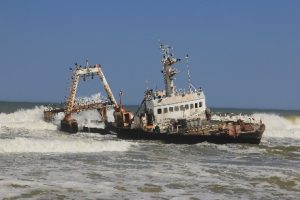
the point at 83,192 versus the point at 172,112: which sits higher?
the point at 172,112

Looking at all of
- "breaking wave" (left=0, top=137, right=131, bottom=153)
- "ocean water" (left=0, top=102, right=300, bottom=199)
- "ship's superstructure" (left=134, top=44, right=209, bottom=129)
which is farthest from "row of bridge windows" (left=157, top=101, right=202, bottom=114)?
"breaking wave" (left=0, top=137, right=131, bottom=153)

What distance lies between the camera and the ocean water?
1589 centimetres

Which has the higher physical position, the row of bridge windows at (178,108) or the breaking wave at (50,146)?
the row of bridge windows at (178,108)

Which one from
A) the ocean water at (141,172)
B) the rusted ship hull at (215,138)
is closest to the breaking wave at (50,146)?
the ocean water at (141,172)

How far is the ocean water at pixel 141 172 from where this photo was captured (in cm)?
1589

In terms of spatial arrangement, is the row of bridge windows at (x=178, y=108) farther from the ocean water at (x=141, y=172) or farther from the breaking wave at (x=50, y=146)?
the breaking wave at (x=50, y=146)

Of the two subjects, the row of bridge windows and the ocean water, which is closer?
the ocean water

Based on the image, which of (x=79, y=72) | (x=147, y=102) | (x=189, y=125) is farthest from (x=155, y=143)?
(x=79, y=72)

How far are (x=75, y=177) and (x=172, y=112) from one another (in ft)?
73.6

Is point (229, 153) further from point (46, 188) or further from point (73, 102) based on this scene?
point (73, 102)

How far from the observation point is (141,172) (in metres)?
20.2

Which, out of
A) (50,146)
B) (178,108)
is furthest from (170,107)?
(50,146)

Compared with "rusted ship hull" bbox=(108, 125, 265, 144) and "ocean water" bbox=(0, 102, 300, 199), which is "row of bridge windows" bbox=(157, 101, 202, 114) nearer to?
"rusted ship hull" bbox=(108, 125, 265, 144)

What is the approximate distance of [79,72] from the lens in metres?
50.6
